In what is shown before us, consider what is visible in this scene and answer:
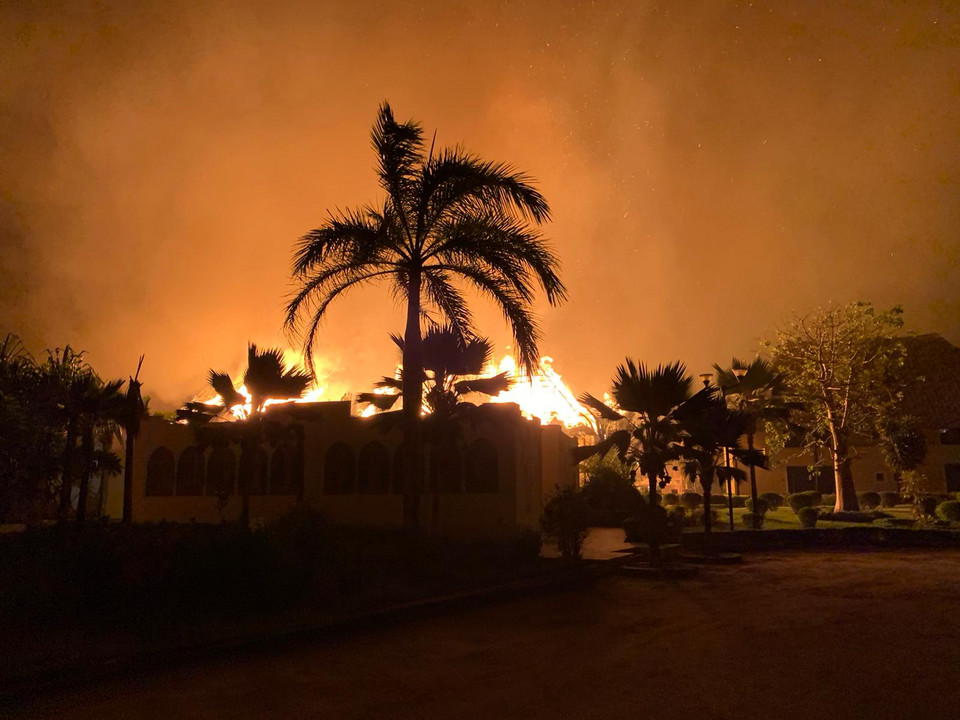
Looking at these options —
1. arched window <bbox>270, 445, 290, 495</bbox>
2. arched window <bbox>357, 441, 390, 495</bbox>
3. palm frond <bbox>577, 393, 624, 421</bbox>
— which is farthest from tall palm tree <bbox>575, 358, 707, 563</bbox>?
arched window <bbox>270, 445, 290, 495</bbox>

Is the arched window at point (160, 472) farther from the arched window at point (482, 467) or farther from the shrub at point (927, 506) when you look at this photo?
the shrub at point (927, 506)

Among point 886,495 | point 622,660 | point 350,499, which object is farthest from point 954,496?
point 622,660

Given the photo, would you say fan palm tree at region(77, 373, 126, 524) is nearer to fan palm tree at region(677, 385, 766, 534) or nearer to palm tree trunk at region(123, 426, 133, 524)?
palm tree trunk at region(123, 426, 133, 524)

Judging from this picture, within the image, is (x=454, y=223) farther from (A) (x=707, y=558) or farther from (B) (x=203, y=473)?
(B) (x=203, y=473)

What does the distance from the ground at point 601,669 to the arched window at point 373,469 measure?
991cm

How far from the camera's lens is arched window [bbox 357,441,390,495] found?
19.6m

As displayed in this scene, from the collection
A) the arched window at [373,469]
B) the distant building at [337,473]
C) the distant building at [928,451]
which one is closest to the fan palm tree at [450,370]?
the distant building at [337,473]

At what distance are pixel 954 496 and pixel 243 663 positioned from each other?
3478 cm

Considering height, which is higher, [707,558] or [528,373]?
[528,373]

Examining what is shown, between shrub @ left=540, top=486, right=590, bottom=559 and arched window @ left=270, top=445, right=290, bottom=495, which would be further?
arched window @ left=270, top=445, right=290, bottom=495

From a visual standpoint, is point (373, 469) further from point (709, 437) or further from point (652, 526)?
point (709, 437)

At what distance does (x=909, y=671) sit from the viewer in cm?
618

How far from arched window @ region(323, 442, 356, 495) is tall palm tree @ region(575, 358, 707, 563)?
26.9 ft

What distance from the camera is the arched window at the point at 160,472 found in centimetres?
2184
